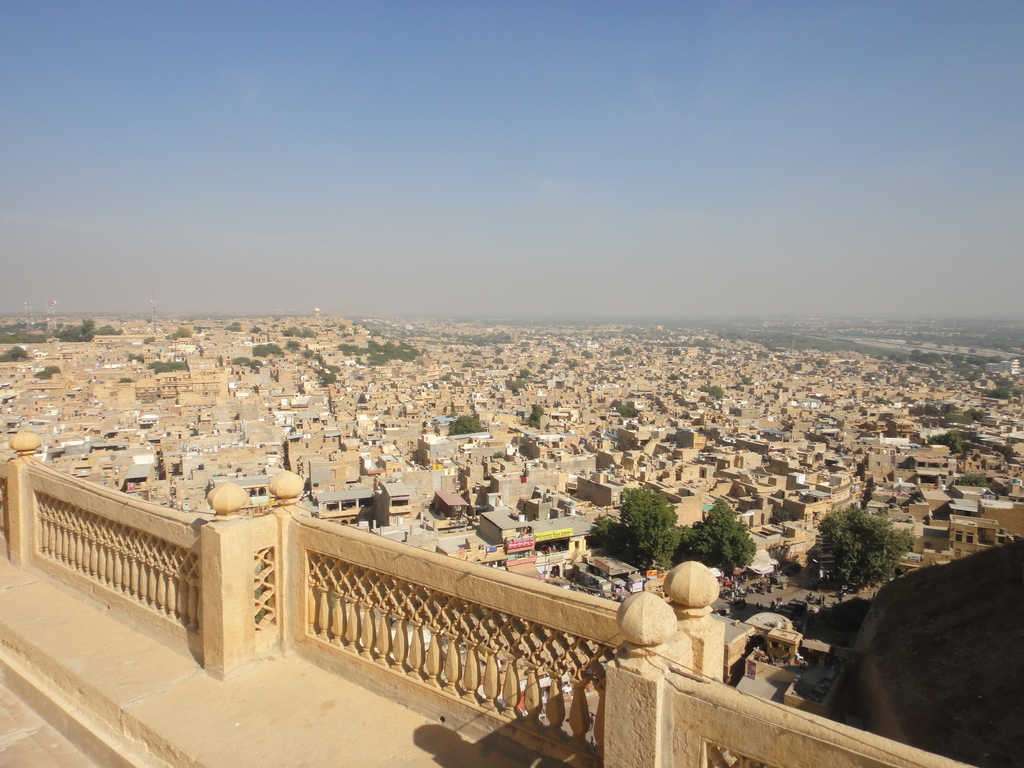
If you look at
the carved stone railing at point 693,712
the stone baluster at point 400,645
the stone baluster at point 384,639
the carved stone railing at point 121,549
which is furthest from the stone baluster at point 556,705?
the carved stone railing at point 121,549

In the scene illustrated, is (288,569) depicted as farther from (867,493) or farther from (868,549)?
(867,493)

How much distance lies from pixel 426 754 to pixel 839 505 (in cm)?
2485

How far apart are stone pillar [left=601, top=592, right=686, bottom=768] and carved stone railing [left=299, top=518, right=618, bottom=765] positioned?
0.69ft

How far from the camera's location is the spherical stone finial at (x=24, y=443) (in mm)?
4566

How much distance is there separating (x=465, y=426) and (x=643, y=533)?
65.3 ft

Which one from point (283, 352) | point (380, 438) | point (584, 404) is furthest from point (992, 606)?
point (283, 352)

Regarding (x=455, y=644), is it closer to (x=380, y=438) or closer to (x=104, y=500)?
(x=104, y=500)

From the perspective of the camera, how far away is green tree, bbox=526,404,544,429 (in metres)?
41.6

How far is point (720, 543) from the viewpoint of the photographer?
18.9 metres

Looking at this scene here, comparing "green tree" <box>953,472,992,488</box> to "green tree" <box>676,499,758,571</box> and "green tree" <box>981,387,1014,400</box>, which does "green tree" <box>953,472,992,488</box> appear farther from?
"green tree" <box>981,387,1014,400</box>

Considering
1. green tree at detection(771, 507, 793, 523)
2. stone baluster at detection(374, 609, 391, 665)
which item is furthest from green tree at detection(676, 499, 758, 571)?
stone baluster at detection(374, 609, 391, 665)

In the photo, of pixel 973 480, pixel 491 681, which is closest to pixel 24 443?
pixel 491 681

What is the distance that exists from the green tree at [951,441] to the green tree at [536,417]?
858 inches

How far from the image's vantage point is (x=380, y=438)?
3139 centimetres
